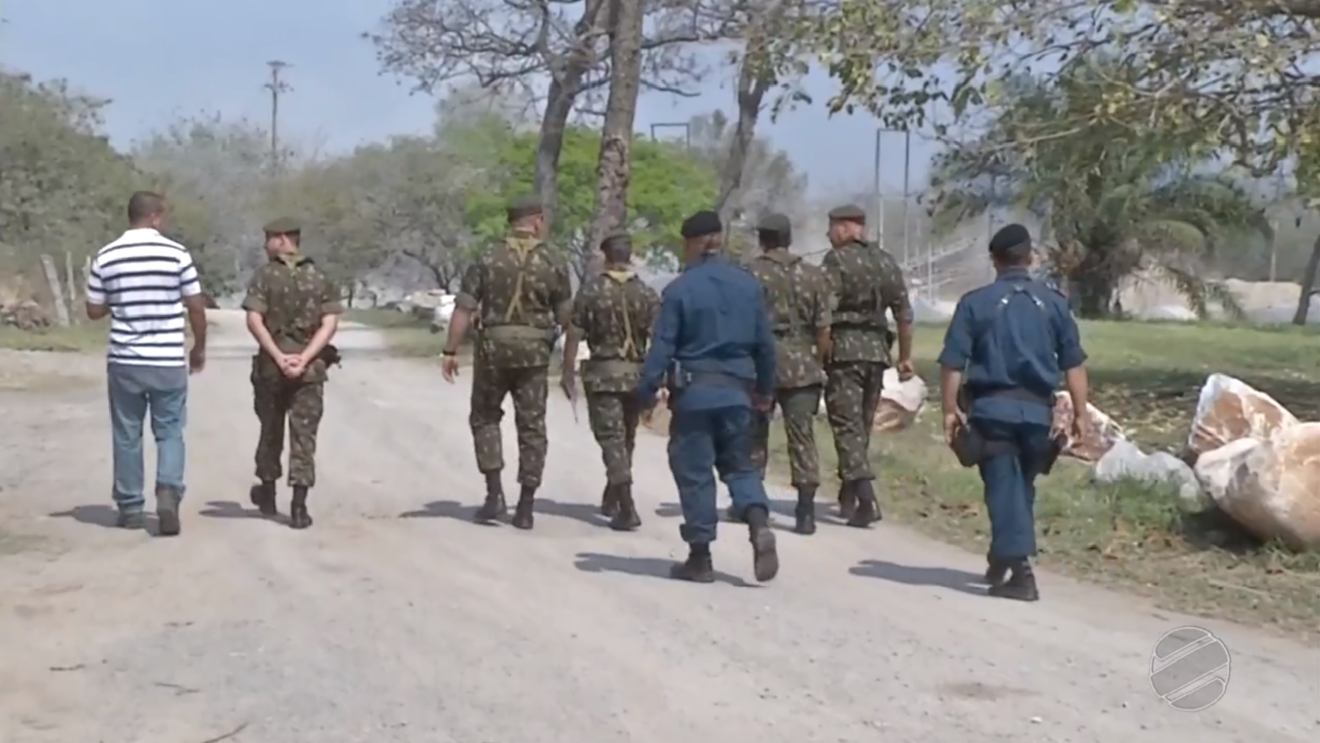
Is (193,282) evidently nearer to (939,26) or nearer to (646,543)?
(646,543)

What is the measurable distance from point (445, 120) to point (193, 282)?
53329 millimetres

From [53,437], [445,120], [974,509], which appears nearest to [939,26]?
[974,509]

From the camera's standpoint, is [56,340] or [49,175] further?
[49,175]

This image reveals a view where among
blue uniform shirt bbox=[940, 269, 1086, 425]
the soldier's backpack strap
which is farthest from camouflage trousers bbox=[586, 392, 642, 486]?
blue uniform shirt bbox=[940, 269, 1086, 425]

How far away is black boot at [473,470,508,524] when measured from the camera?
35.4ft

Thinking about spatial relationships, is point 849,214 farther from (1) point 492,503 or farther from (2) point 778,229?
(1) point 492,503

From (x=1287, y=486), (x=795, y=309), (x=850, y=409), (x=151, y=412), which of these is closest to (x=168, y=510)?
(x=151, y=412)

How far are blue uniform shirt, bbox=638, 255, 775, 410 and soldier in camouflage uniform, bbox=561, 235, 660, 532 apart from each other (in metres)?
1.67

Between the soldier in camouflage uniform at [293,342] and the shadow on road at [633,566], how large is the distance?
5.95ft

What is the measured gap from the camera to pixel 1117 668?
725cm

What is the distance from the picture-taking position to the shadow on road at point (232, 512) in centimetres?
1087

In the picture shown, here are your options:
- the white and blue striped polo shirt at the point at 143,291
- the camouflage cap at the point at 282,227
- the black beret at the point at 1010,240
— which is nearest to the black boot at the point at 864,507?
the black beret at the point at 1010,240

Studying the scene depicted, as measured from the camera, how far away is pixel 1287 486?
968 cm

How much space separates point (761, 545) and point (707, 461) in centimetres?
48
